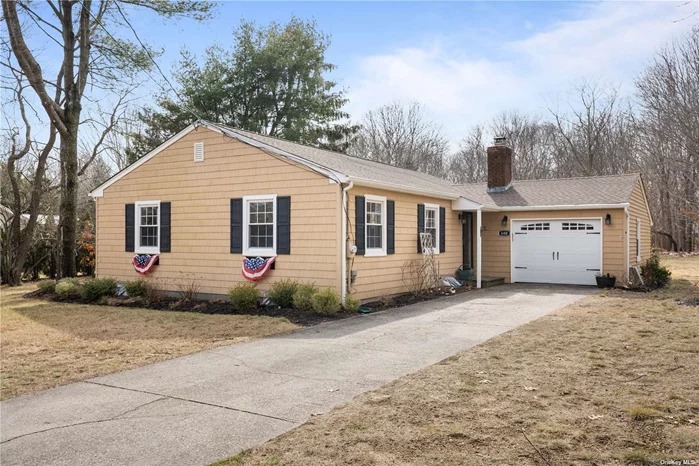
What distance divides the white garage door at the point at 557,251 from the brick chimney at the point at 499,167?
7.20ft

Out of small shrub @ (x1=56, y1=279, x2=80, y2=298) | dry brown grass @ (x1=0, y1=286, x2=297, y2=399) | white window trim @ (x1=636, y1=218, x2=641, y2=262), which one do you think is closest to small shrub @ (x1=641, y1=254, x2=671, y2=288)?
white window trim @ (x1=636, y1=218, x2=641, y2=262)

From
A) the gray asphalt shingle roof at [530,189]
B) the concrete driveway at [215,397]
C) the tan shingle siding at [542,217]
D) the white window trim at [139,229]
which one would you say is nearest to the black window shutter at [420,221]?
the gray asphalt shingle roof at [530,189]

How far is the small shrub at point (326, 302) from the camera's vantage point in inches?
398

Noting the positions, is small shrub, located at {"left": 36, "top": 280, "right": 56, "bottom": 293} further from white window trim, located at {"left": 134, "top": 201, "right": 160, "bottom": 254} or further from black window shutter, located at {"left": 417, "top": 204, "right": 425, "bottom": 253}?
black window shutter, located at {"left": 417, "top": 204, "right": 425, "bottom": 253}

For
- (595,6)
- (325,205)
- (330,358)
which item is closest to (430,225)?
(325,205)

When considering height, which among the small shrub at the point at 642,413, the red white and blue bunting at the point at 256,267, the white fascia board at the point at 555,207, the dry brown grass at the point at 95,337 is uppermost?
the white fascia board at the point at 555,207

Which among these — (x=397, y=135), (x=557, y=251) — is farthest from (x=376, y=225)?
(x=397, y=135)

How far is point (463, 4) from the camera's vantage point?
956 centimetres

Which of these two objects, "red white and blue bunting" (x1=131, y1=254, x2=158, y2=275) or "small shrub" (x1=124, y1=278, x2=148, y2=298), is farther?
"red white and blue bunting" (x1=131, y1=254, x2=158, y2=275)

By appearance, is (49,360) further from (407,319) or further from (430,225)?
(430,225)

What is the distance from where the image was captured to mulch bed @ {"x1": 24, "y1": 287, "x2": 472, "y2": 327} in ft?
33.3

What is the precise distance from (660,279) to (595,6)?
34.3ft

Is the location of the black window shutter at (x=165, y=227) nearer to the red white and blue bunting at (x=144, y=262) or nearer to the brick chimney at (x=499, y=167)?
the red white and blue bunting at (x=144, y=262)

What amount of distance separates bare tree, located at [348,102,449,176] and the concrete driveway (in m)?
27.7
